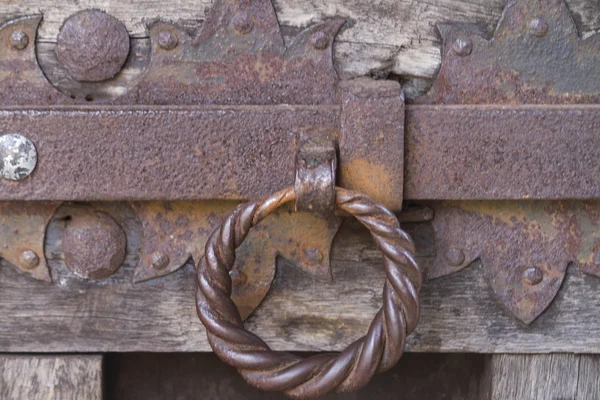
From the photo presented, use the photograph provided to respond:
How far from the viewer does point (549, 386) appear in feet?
2.66

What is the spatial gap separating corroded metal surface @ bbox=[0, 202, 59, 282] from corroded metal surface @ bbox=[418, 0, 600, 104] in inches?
19.6

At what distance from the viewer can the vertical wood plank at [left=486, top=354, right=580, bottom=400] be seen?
31.8 inches

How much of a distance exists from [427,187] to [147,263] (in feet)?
1.11

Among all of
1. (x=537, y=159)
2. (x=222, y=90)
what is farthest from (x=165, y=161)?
(x=537, y=159)

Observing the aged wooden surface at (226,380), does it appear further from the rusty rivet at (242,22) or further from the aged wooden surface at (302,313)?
the rusty rivet at (242,22)

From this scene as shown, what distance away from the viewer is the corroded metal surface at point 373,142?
67cm

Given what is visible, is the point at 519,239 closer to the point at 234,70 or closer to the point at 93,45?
the point at 234,70

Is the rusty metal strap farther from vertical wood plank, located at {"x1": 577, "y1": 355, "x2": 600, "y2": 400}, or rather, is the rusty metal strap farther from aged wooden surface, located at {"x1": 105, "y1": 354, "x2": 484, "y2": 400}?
aged wooden surface, located at {"x1": 105, "y1": 354, "x2": 484, "y2": 400}

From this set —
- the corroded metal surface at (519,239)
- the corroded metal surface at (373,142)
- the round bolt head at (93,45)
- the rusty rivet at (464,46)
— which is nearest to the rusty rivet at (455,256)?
the corroded metal surface at (519,239)

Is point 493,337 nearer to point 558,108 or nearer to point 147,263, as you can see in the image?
point 558,108

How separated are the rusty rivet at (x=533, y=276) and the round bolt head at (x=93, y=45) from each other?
0.53 metres

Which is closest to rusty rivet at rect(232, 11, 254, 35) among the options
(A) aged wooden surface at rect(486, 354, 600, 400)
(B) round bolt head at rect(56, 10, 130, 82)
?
(B) round bolt head at rect(56, 10, 130, 82)

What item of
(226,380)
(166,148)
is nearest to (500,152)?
(166,148)

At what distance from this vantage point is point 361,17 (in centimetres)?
75
